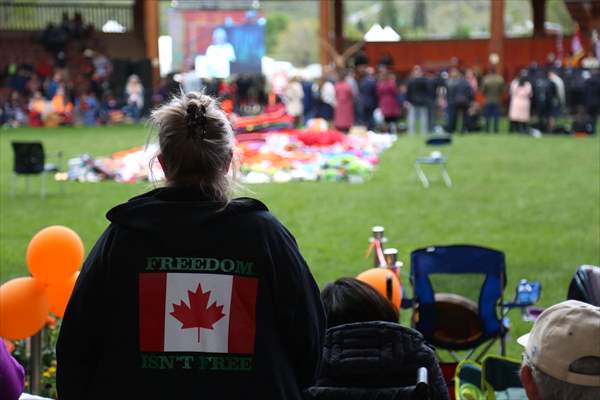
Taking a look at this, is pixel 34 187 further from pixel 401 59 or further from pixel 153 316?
pixel 401 59

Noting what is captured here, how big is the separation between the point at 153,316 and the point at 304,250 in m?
6.45

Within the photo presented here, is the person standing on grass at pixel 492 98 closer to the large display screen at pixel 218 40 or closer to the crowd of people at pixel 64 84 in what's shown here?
the large display screen at pixel 218 40

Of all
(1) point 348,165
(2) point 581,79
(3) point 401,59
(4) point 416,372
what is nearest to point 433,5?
(3) point 401,59

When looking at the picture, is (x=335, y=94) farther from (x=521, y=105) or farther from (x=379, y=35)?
(x=379, y=35)

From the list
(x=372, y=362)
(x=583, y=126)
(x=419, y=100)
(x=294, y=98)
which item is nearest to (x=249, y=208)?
(x=372, y=362)

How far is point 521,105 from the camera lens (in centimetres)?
2239

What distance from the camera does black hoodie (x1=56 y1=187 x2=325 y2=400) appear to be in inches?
106

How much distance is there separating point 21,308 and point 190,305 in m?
2.03

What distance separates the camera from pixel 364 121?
951 inches

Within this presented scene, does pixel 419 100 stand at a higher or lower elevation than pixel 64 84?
lower

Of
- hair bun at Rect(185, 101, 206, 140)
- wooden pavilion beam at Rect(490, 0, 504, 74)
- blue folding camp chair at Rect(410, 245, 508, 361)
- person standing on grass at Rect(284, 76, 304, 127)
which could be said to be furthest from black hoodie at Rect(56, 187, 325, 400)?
wooden pavilion beam at Rect(490, 0, 504, 74)

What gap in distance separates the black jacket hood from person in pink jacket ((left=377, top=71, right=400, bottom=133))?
68.0 feet

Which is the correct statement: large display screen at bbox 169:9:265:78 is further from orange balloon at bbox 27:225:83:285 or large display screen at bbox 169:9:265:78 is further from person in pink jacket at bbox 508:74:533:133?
orange balloon at bbox 27:225:83:285

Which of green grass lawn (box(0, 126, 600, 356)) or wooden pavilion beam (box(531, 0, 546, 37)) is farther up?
wooden pavilion beam (box(531, 0, 546, 37))
